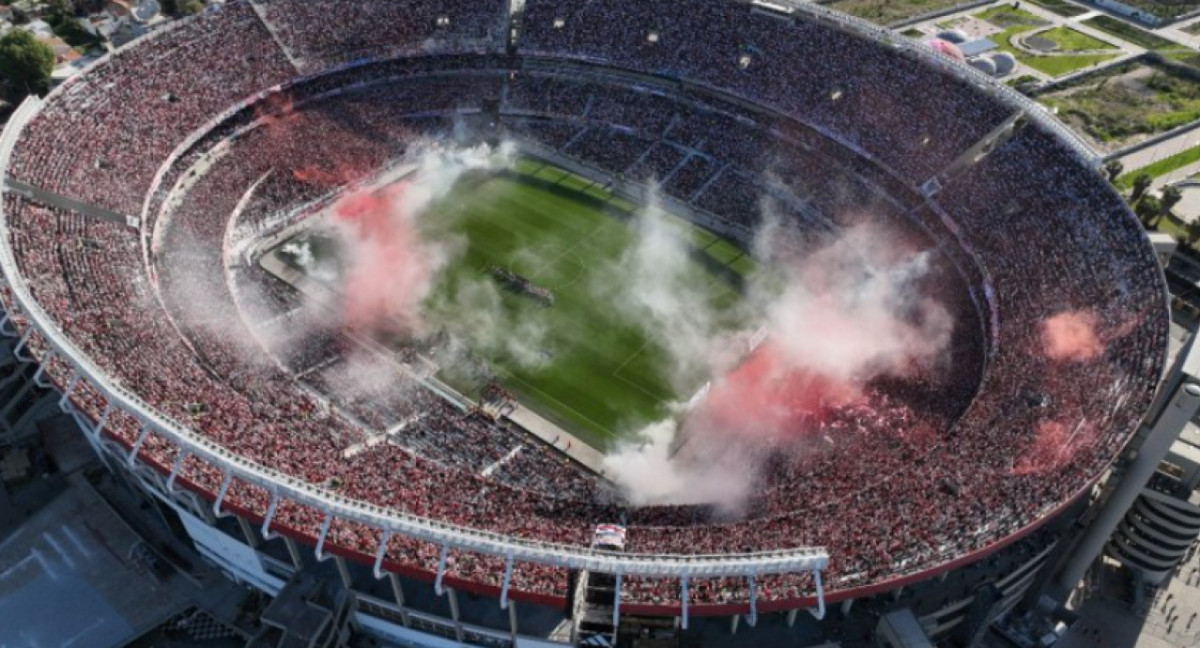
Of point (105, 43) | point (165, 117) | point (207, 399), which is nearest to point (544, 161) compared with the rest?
point (165, 117)

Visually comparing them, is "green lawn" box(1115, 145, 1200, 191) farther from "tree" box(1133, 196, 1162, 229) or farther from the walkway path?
the walkway path

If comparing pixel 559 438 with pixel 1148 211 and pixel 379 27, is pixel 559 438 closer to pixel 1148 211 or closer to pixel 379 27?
pixel 379 27

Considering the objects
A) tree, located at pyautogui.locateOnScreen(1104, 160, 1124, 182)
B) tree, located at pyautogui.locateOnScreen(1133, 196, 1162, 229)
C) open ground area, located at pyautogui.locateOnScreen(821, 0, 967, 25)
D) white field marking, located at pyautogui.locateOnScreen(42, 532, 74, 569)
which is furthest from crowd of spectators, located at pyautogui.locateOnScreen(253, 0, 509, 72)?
tree, located at pyautogui.locateOnScreen(1133, 196, 1162, 229)

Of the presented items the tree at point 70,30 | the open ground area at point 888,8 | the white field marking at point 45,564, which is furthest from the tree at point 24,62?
the open ground area at point 888,8

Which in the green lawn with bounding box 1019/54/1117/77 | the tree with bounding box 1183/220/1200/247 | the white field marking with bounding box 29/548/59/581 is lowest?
the white field marking with bounding box 29/548/59/581

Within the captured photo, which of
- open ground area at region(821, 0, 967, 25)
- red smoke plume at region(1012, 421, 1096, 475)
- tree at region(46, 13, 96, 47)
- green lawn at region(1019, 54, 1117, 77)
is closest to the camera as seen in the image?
red smoke plume at region(1012, 421, 1096, 475)

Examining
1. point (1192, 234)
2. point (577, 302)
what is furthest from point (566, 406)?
point (1192, 234)
